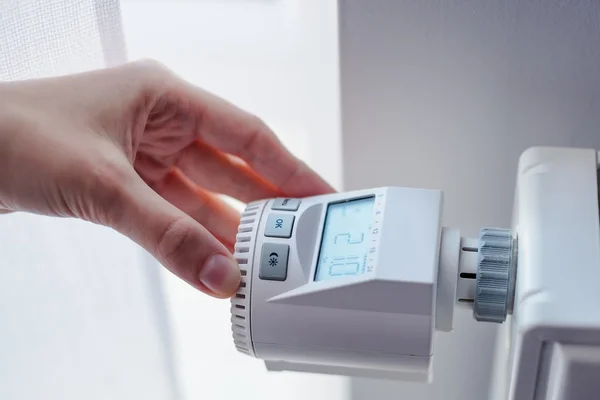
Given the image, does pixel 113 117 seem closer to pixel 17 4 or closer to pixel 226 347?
pixel 17 4

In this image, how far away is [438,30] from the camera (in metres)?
0.58

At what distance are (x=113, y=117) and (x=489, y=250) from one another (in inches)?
10.8

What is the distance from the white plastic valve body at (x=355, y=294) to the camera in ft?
1.47

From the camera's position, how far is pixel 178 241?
47 centimetres

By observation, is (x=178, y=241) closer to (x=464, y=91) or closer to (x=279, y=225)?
(x=279, y=225)

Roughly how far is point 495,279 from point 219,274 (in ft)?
0.55

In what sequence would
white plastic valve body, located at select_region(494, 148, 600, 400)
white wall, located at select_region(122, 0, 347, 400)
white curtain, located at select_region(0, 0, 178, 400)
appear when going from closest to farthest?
white plastic valve body, located at select_region(494, 148, 600, 400) < white curtain, located at select_region(0, 0, 178, 400) < white wall, located at select_region(122, 0, 347, 400)

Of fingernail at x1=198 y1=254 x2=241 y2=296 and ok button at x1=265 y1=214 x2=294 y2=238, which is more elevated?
ok button at x1=265 y1=214 x2=294 y2=238

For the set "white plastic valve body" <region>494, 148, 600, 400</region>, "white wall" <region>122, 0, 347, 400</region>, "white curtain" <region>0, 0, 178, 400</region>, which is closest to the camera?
"white plastic valve body" <region>494, 148, 600, 400</region>

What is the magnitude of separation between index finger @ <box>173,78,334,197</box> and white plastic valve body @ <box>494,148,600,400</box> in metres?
0.18

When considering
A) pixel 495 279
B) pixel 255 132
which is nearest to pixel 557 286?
pixel 495 279

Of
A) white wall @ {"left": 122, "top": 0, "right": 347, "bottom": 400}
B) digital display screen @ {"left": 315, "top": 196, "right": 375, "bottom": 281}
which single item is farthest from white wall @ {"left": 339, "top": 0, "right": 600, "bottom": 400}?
digital display screen @ {"left": 315, "top": 196, "right": 375, "bottom": 281}

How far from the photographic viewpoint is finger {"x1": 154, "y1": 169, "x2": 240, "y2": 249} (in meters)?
0.65

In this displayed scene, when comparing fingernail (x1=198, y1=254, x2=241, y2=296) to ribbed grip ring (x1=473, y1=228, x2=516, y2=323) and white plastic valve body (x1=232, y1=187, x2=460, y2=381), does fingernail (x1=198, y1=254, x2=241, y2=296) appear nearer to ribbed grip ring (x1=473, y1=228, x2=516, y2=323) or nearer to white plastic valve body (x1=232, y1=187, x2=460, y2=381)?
white plastic valve body (x1=232, y1=187, x2=460, y2=381)
